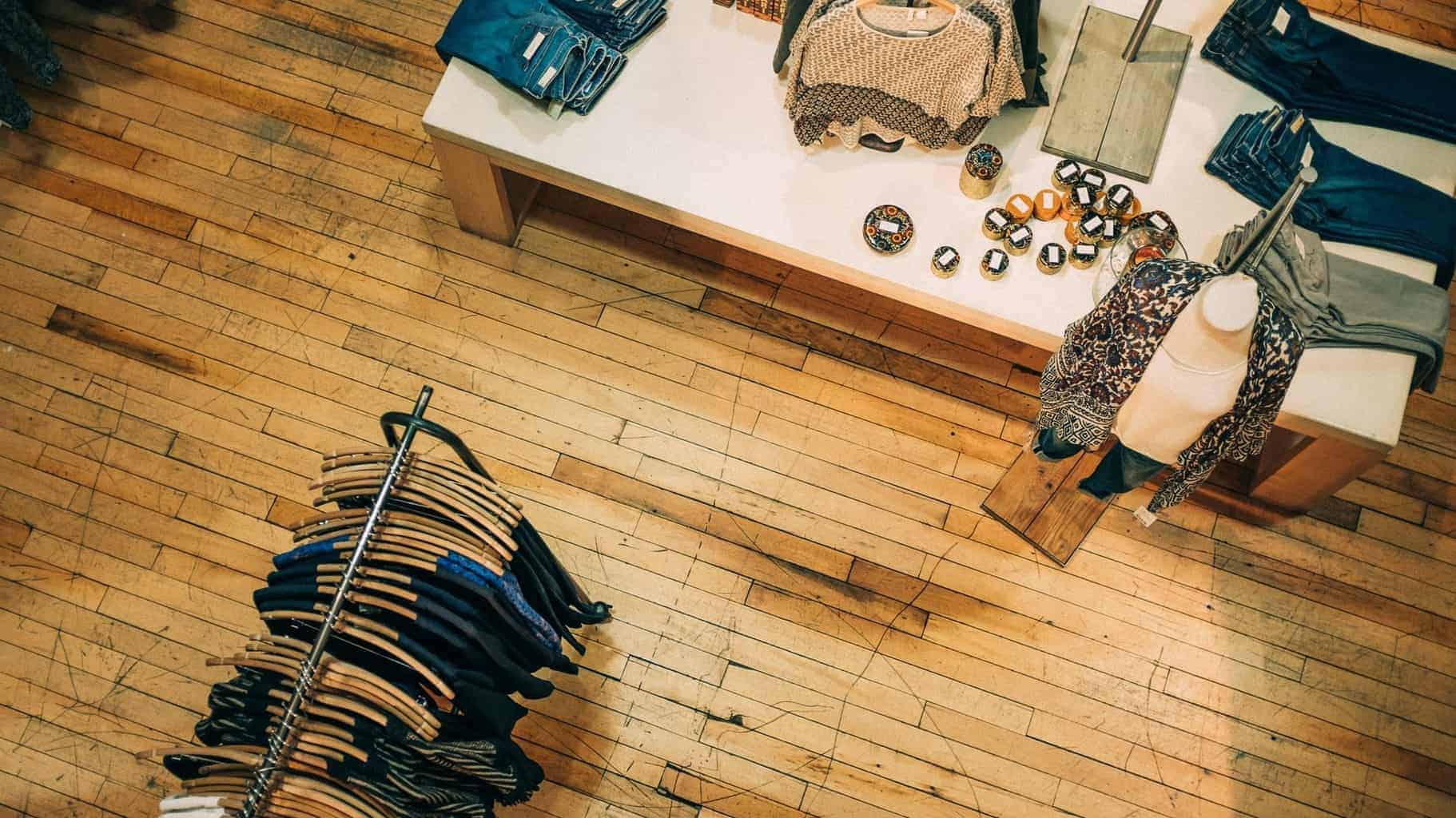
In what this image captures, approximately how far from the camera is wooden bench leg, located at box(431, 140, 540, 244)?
3.24 metres

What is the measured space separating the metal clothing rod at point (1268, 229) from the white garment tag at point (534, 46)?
1.94 metres

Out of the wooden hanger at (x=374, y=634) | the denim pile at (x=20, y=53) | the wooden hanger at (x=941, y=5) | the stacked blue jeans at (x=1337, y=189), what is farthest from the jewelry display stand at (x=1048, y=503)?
the denim pile at (x=20, y=53)

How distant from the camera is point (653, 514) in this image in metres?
3.32

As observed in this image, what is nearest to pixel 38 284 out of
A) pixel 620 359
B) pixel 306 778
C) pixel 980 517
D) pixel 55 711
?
pixel 55 711

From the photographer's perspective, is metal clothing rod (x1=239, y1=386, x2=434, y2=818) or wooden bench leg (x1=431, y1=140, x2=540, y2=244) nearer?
metal clothing rod (x1=239, y1=386, x2=434, y2=818)

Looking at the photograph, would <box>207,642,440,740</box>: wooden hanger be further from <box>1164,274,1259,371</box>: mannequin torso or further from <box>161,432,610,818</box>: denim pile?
<box>1164,274,1259,371</box>: mannequin torso

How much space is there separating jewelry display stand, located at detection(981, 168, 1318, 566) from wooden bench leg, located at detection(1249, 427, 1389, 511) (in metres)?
0.05

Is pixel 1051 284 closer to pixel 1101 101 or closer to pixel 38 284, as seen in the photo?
pixel 1101 101

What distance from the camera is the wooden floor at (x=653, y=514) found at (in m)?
3.11

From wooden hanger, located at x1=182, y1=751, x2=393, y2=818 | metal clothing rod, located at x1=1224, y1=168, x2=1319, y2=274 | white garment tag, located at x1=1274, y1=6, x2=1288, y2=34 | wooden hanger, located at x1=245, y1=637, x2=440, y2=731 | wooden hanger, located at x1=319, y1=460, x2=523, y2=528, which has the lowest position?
wooden hanger, located at x1=182, y1=751, x2=393, y2=818

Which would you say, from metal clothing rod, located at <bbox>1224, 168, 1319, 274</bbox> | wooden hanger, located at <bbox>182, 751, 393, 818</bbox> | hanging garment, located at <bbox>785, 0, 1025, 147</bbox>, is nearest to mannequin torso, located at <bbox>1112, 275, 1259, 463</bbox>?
metal clothing rod, located at <bbox>1224, 168, 1319, 274</bbox>

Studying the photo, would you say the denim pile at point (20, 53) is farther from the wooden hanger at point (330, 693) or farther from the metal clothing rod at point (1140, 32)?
the metal clothing rod at point (1140, 32)

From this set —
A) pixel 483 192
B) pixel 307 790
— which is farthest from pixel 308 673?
pixel 483 192

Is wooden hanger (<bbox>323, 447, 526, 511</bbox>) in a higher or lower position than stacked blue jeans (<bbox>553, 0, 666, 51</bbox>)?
lower
